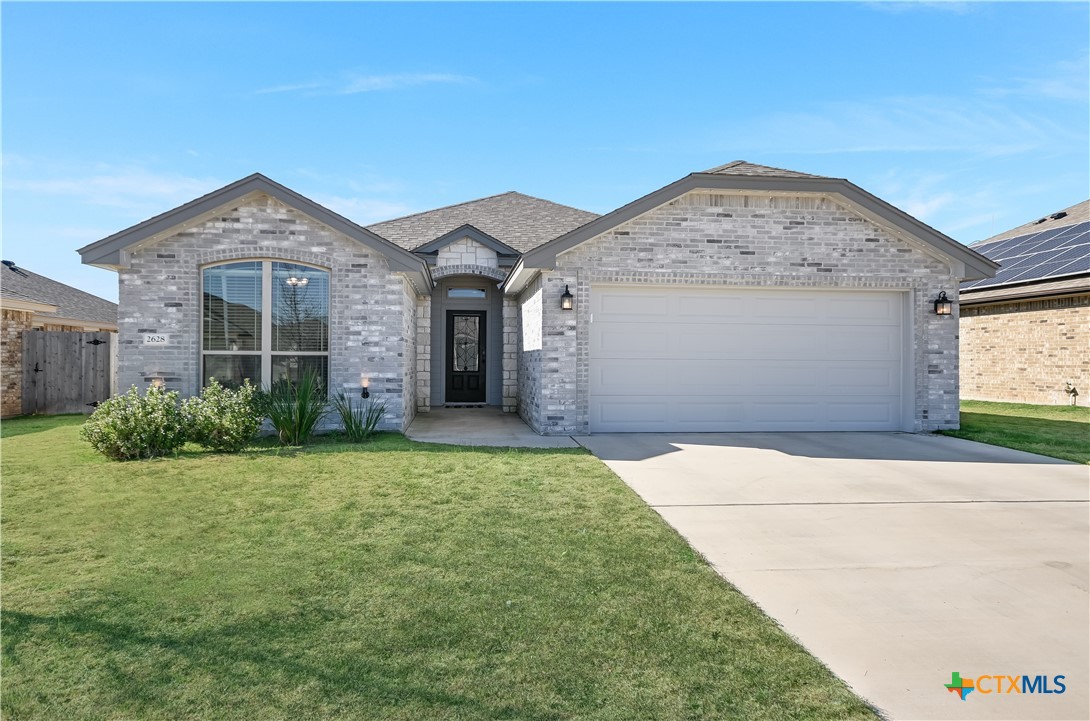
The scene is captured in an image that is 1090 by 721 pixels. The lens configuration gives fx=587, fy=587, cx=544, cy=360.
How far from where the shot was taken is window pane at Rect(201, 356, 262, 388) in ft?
31.8

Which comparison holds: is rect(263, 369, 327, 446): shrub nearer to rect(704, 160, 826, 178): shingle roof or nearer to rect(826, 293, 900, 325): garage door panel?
rect(704, 160, 826, 178): shingle roof

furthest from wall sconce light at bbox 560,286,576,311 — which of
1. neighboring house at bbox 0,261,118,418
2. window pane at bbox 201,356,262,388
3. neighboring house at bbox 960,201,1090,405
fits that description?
neighboring house at bbox 960,201,1090,405

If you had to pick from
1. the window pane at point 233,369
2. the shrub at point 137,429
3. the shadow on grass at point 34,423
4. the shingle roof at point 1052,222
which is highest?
the shingle roof at point 1052,222

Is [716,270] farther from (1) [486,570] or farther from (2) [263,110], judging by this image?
(2) [263,110]

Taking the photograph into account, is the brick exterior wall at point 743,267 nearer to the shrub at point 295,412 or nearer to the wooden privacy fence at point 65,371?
the shrub at point 295,412

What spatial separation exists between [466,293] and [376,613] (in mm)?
11933

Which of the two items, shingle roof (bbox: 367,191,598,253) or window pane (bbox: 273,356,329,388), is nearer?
window pane (bbox: 273,356,329,388)

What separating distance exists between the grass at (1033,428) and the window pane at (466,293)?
33.4 feet

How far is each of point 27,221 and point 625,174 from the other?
50.7ft

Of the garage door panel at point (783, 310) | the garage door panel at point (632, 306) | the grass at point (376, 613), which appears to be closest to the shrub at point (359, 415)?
the grass at point (376, 613)

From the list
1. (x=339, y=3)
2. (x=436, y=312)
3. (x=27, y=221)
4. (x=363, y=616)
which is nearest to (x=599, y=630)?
(x=363, y=616)

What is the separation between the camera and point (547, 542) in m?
4.51

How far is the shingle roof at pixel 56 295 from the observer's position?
14150 mm

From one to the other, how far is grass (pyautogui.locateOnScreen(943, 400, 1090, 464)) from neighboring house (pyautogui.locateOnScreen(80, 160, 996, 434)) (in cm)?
103
